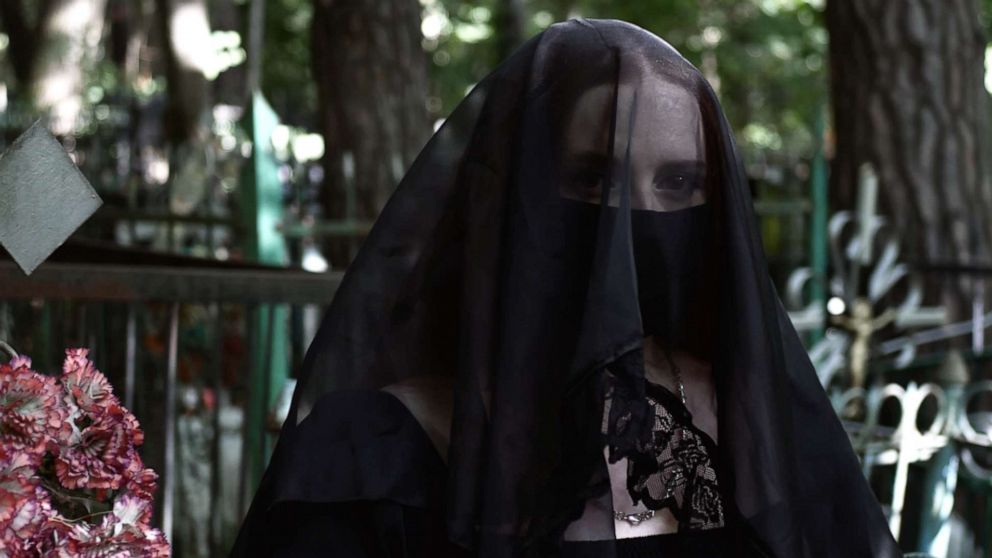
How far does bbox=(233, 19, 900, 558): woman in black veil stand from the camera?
1.78 meters

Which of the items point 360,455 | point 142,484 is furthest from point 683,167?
point 142,484

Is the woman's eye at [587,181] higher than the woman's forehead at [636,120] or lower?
lower

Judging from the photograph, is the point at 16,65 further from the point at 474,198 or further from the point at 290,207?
the point at 474,198

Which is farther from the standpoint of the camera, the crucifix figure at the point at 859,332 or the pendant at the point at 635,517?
the crucifix figure at the point at 859,332

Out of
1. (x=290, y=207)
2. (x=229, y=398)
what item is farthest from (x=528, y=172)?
(x=290, y=207)

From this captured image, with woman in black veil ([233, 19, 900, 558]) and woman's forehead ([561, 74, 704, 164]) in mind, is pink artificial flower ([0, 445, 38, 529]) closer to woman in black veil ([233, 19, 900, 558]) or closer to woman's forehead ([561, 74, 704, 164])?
woman in black veil ([233, 19, 900, 558])

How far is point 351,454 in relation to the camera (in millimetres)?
1822

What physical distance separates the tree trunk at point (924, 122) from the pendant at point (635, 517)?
374cm

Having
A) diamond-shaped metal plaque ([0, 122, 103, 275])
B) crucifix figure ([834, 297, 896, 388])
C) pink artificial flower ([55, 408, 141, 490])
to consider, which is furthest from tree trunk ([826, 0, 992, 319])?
pink artificial flower ([55, 408, 141, 490])

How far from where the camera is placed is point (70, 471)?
1.51 meters

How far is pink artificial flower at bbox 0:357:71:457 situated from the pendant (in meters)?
0.78

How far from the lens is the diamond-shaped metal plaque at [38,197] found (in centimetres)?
169

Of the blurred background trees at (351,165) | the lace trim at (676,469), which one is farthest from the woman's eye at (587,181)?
the blurred background trees at (351,165)

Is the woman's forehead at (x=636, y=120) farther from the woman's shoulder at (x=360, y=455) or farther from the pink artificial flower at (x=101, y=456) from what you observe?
the pink artificial flower at (x=101, y=456)
